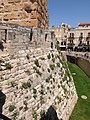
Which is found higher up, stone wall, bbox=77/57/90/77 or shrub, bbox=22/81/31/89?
shrub, bbox=22/81/31/89

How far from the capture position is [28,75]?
26.5ft

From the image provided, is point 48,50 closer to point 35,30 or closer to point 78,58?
point 35,30

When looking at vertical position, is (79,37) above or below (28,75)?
below

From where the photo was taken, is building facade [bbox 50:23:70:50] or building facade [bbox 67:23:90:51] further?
building facade [bbox 50:23:70:50]

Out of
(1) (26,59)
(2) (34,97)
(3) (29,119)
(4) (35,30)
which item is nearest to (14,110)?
(3) (29,119)

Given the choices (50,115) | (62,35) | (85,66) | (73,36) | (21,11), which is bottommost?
(85,66)

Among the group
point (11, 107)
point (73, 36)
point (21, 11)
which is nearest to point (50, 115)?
point (11, 107)

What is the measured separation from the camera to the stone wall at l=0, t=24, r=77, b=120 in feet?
21.7

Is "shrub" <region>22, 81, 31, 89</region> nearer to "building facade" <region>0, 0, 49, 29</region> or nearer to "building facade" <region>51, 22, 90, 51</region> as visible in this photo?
"building facade" <region>0, 0, 49, 29</region>

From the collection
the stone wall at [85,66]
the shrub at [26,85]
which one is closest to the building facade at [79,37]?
the stone wall at [85,66]

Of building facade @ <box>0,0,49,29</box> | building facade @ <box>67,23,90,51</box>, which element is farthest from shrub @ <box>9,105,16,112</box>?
building facade @ <box>67,23,90,51</box>

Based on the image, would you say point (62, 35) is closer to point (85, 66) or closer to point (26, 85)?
point (85, 66)

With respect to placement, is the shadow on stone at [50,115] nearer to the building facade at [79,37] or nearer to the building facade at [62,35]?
the building facade at [79,37]

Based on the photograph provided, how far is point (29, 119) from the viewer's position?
7.33 metres
